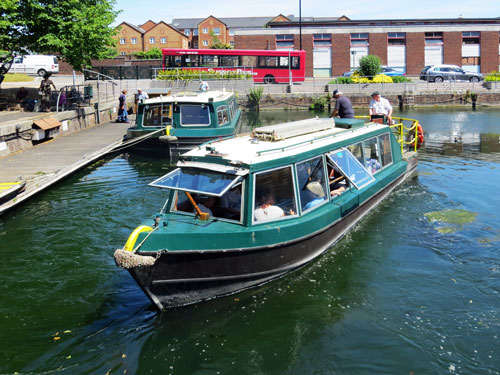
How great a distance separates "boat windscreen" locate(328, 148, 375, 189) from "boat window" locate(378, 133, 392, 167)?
218cm

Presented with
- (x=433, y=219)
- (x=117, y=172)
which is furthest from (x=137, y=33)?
(x=433, y=219)

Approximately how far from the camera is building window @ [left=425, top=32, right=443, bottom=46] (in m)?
56.9

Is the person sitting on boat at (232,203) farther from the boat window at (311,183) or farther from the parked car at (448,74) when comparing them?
the parked car at (448,74)

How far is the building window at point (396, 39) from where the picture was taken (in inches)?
2244

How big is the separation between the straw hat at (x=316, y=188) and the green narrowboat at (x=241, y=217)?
0.07ft

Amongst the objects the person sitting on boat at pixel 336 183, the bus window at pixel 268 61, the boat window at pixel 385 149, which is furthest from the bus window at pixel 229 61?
the person sitting on boat at pixel 336 183

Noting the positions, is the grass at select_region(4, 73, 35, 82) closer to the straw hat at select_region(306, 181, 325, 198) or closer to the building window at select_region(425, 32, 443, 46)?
the straw hat at select_region(306, 181, 325, 198)

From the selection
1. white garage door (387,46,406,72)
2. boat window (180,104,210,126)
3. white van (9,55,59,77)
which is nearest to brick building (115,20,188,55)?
white van (9,55,59,77)

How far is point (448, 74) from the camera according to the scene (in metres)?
44.9

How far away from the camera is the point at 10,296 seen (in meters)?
8.63

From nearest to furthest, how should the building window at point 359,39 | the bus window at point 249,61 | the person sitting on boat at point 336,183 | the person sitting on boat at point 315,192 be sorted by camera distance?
1. the person sitting on boat at point 315,192
2. the person sitting on boat at point 336,183
3. the bus window at point 249,61
4. the building window at point 359,39

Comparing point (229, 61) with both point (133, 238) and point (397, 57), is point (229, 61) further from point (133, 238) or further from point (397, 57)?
point (133, 238)

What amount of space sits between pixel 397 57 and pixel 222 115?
4226 cm

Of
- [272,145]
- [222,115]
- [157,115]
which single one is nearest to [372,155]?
[272,145]
